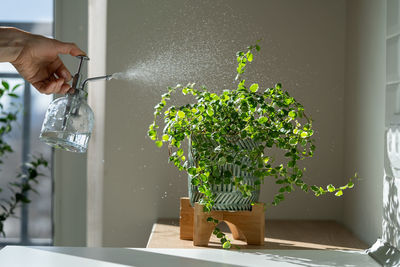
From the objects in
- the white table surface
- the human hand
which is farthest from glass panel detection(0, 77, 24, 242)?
the white table surface

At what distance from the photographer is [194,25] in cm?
161

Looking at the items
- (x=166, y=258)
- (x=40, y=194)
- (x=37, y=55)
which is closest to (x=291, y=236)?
(x=166, y=258)

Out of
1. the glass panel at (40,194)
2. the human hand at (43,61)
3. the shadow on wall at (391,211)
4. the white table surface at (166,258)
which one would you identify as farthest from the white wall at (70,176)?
the shadow on wall at (391,211)

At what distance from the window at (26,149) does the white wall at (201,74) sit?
0.48 meters

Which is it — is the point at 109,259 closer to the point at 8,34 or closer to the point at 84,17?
the point at 8,34

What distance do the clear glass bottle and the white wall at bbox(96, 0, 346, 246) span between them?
0.59m

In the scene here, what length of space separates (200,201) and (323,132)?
626mm

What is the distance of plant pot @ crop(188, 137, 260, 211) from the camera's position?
47.0 inches

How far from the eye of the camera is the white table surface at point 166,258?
902 millimetres

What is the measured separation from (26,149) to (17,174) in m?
0.11

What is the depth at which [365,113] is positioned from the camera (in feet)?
4.73

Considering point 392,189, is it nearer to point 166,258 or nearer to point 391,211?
point 391,211

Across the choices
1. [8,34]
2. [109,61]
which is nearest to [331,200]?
[109,61]

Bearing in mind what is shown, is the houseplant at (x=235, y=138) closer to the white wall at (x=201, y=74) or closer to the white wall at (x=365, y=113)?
the white wall at (x=365, y=113)
